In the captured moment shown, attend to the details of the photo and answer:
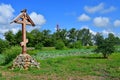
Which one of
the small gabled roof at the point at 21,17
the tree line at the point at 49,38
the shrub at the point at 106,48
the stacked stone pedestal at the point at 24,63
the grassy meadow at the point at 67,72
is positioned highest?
the tree line at the point at 49,38

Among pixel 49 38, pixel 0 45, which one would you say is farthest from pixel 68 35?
pixel 0 45

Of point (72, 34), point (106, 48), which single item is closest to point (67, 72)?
point (106, 48)

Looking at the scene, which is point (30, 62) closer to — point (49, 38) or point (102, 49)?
point (102, 49)

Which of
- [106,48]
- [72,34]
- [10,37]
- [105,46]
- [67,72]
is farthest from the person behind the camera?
[72,34]

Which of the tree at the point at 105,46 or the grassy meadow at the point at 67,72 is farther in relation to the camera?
the tree at the point at 105,46

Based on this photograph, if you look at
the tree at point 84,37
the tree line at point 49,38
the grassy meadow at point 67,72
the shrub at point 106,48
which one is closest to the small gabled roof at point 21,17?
the grassy meadow at point 67,72

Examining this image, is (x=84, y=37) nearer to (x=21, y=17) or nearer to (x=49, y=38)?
(x=49, y=38)

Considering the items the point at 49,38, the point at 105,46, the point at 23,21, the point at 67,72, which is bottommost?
the point at 67,72

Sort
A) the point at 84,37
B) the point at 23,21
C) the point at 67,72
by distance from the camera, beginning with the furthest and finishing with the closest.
Answer: the point at 84,37 → the point at 23,21 → the point at 67,72

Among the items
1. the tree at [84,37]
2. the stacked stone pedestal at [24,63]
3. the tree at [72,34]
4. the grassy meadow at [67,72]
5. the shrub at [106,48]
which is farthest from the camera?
the tree at [84,37]

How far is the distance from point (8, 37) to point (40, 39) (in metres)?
9.15

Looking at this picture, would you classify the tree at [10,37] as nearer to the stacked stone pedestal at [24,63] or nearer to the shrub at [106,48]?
the shrub at [106,48]

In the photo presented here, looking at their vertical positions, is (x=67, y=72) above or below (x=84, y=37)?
below

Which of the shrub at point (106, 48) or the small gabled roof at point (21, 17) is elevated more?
the small gabled roof at point (21, 17)
